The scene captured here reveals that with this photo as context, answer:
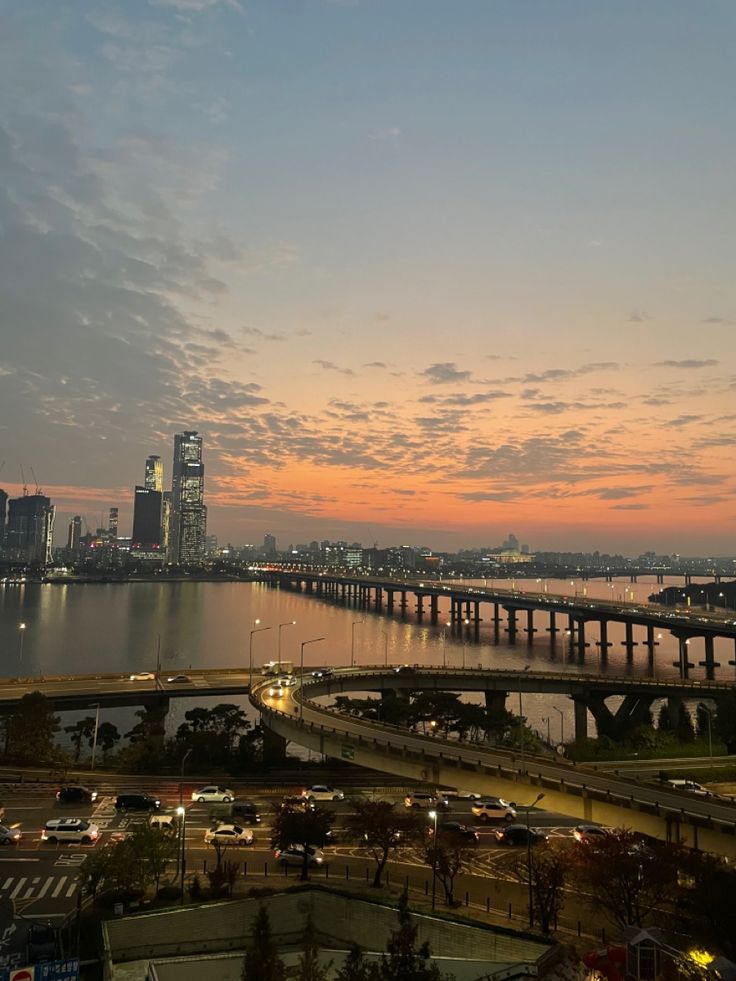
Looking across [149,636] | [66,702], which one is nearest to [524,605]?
[149,636]

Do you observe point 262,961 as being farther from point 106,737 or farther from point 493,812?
point 106,737

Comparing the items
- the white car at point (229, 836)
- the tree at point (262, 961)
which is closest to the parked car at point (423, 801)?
the white car at point (229, 836)

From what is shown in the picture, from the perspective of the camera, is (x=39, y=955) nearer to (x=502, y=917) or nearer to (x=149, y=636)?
(x=502, y=917)

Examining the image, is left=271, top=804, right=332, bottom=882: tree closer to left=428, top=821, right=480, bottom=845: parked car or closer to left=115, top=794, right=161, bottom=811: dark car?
left=428, top=821, right=480, bottom=845: parked car

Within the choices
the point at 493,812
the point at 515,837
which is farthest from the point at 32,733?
the point at 515,837

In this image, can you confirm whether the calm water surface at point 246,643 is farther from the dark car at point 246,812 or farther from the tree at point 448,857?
the tree at point 448,857
